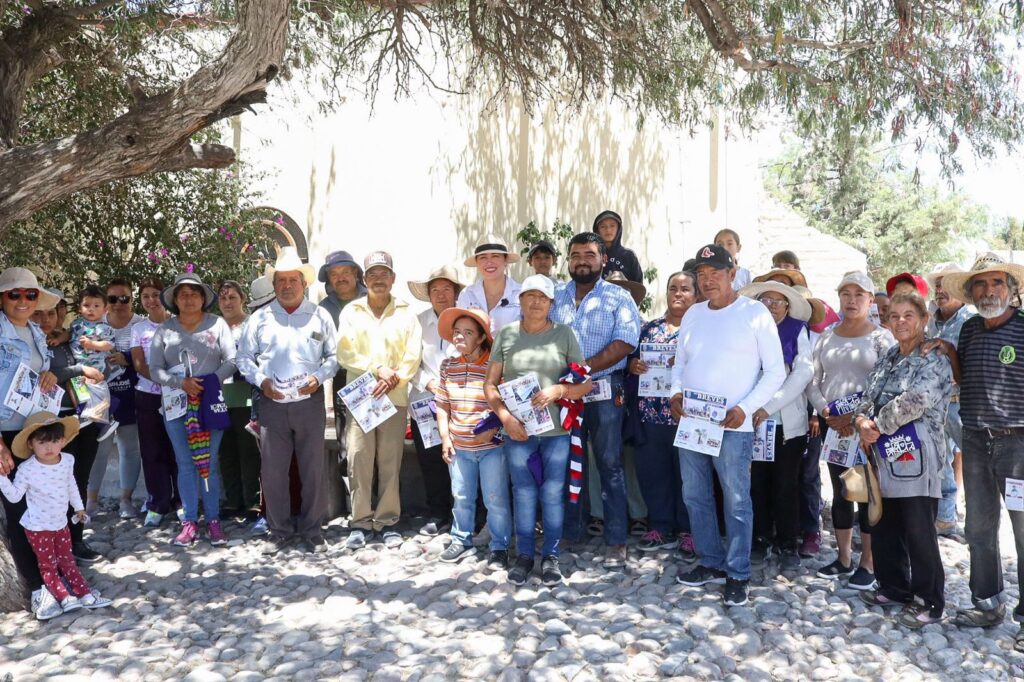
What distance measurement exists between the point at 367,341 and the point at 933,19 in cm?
490

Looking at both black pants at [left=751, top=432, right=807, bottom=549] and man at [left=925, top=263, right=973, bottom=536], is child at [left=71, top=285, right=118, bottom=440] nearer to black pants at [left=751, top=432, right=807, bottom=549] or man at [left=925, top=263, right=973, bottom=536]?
black pants at [left=751, top=432, right=807, bottom=549]

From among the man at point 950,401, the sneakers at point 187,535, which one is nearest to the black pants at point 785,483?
the man at point 950,401

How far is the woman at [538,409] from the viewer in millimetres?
5844

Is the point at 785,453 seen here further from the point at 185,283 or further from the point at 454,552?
the point at 185,283

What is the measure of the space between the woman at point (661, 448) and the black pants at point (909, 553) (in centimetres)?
140

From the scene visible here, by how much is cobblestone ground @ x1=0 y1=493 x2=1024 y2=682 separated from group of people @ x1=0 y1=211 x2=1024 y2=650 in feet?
0.67

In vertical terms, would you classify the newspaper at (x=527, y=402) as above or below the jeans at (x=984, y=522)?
above

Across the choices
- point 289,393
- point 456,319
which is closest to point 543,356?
point 456,319

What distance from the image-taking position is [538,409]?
5.79 meters

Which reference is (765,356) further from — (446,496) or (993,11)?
(993,11)

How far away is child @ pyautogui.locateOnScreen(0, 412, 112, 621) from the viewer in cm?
539

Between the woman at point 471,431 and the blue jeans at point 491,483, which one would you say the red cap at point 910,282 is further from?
the blue jeans at point 491,483

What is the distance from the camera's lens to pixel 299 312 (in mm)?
6730

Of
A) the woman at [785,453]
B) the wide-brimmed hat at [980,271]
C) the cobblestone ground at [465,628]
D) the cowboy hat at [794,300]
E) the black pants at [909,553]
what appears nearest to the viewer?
the cobblestone ground at [465,628]
